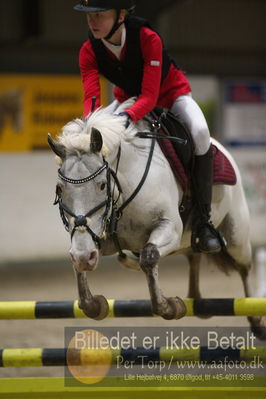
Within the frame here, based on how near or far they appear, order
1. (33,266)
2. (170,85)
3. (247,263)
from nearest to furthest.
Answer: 1. (170,85)
2. (247,263)
3. (33,266)

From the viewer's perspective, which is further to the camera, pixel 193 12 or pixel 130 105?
pixel 193 12

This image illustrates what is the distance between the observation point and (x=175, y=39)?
12039 mm

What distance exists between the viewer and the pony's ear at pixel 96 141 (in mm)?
3250

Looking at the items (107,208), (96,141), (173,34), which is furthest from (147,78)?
(173,34)

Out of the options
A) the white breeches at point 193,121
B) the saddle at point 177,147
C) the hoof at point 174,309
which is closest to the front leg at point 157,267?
the hoof at point 174,309

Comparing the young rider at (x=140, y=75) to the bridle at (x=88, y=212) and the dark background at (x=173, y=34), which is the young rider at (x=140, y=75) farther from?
the dark background at (x=173, y=34)

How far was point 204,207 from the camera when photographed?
4.06m

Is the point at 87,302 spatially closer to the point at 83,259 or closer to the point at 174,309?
the point at 174,309

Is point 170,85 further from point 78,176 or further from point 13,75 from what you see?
point 13,75

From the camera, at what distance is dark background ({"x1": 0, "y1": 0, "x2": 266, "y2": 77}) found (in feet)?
35.4

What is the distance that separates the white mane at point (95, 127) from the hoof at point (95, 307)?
2.74 feet

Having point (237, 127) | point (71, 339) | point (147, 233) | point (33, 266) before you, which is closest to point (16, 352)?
point (71, 339)

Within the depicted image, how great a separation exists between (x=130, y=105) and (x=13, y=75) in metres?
7.40

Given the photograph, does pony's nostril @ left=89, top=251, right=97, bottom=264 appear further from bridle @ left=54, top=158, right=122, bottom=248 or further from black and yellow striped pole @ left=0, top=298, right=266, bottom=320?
black and yellow striped pole @ left=0, top=298, right=266, bottom=320
